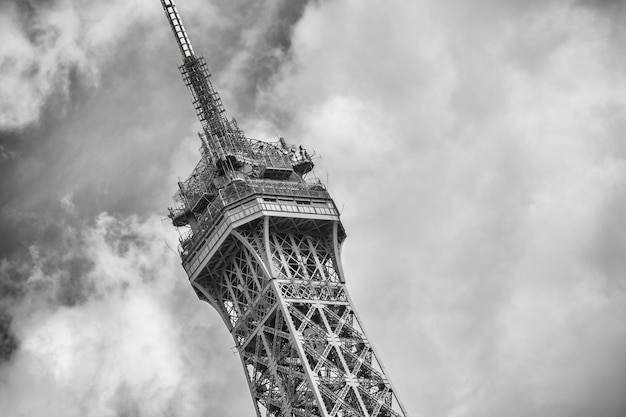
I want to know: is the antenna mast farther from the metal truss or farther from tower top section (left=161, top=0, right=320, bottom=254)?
the metal truss

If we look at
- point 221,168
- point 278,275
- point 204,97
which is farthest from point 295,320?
point 204,97

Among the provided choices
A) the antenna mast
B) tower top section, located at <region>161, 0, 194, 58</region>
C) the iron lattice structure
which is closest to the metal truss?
the iron lattice structure

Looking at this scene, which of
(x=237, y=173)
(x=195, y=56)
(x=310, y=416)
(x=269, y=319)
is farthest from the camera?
(x=195, y=56)

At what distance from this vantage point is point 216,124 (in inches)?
4793

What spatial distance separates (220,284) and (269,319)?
831 cm

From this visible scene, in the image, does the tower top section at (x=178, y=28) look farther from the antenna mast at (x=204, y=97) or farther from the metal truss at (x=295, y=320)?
the metal truss at (x=295, y=320)

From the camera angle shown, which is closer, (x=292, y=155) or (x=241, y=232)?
(x=241, y=232)

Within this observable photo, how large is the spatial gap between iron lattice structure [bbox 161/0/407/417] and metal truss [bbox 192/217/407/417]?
105mm

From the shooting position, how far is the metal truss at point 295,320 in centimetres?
10056

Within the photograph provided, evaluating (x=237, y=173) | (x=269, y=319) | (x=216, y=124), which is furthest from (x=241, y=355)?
(x=216, y=124)

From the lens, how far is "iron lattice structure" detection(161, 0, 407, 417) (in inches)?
3999

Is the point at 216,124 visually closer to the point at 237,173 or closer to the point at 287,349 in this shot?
the point at 237,173

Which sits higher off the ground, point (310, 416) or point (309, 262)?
point (309, 262)

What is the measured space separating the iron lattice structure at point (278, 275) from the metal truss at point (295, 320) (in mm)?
105
